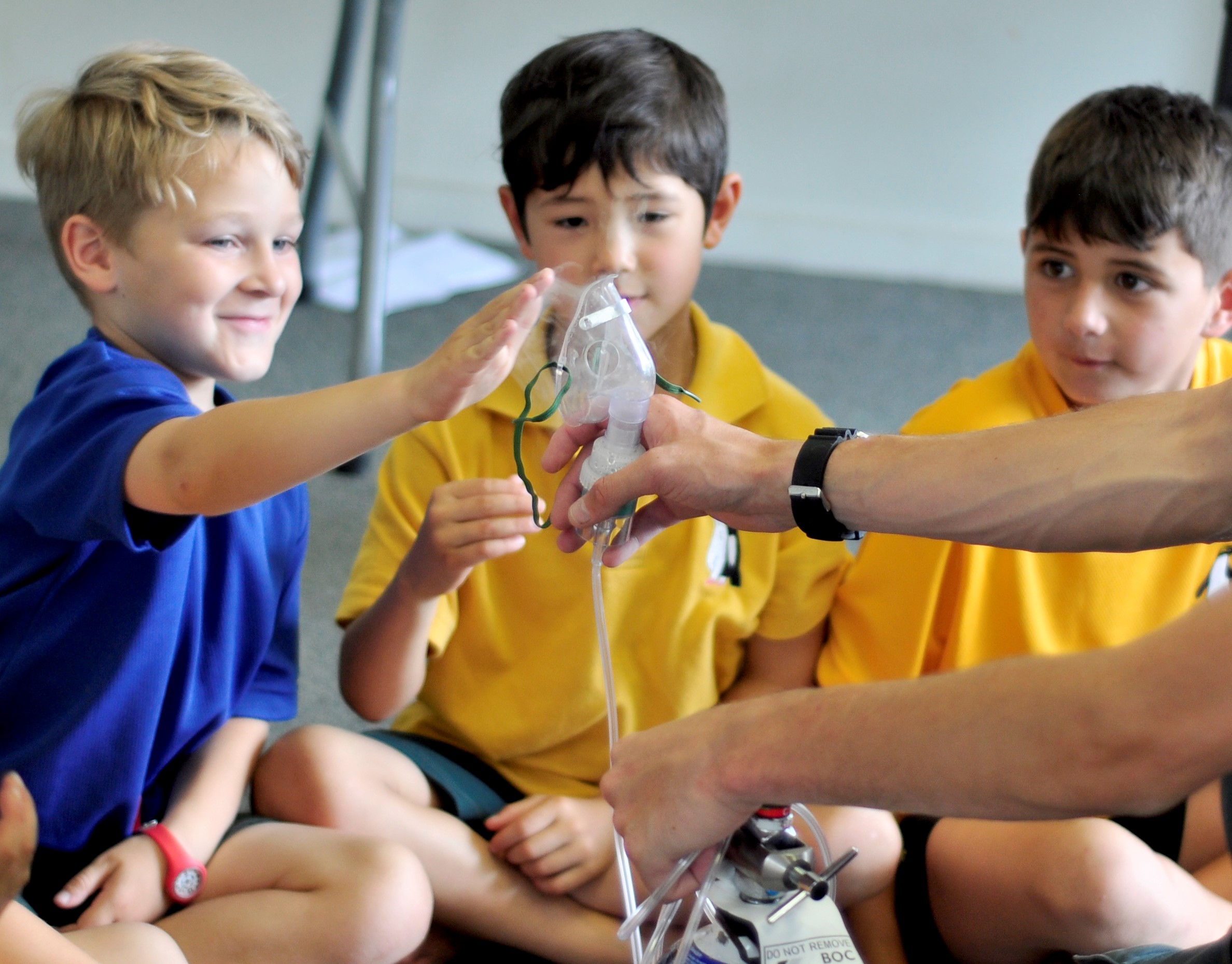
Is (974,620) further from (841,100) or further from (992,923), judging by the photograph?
(841,100)

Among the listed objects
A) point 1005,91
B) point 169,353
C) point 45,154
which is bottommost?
point 169,353

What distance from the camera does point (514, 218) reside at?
4.59 feet

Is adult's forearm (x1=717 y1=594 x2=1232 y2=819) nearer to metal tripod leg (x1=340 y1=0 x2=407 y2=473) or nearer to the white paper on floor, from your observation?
metal tripod leg (x1=340 y1=0 x2=407 y2=473)

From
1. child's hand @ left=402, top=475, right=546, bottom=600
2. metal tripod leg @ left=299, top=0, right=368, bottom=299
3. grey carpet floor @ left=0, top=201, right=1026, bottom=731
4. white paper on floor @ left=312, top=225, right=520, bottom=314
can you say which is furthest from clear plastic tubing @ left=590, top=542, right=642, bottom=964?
white paper on floor @ left=312, top=225, right=520, bottom=314

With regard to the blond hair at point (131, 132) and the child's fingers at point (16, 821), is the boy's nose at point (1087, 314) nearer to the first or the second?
the blond hair at point (131, 132)

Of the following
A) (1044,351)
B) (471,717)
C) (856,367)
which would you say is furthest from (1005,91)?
(471,717)

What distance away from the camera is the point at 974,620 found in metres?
1.27

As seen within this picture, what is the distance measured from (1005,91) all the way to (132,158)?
2488 millimetres

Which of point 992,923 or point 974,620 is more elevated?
point 974,620

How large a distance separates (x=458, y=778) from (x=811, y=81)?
92.9 inches

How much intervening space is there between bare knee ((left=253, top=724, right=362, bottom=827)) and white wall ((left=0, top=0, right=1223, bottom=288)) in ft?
7.24

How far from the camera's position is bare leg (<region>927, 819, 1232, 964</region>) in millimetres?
1060

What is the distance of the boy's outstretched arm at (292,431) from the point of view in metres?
0.94

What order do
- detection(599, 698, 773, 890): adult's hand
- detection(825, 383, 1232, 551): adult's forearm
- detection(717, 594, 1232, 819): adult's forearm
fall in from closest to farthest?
detection(717, 594, 1232, 819): adult's forearm → detection(599, 698, 773, 890): adult's hand → detection(825, 383, 1232, 551): adult's forearm
